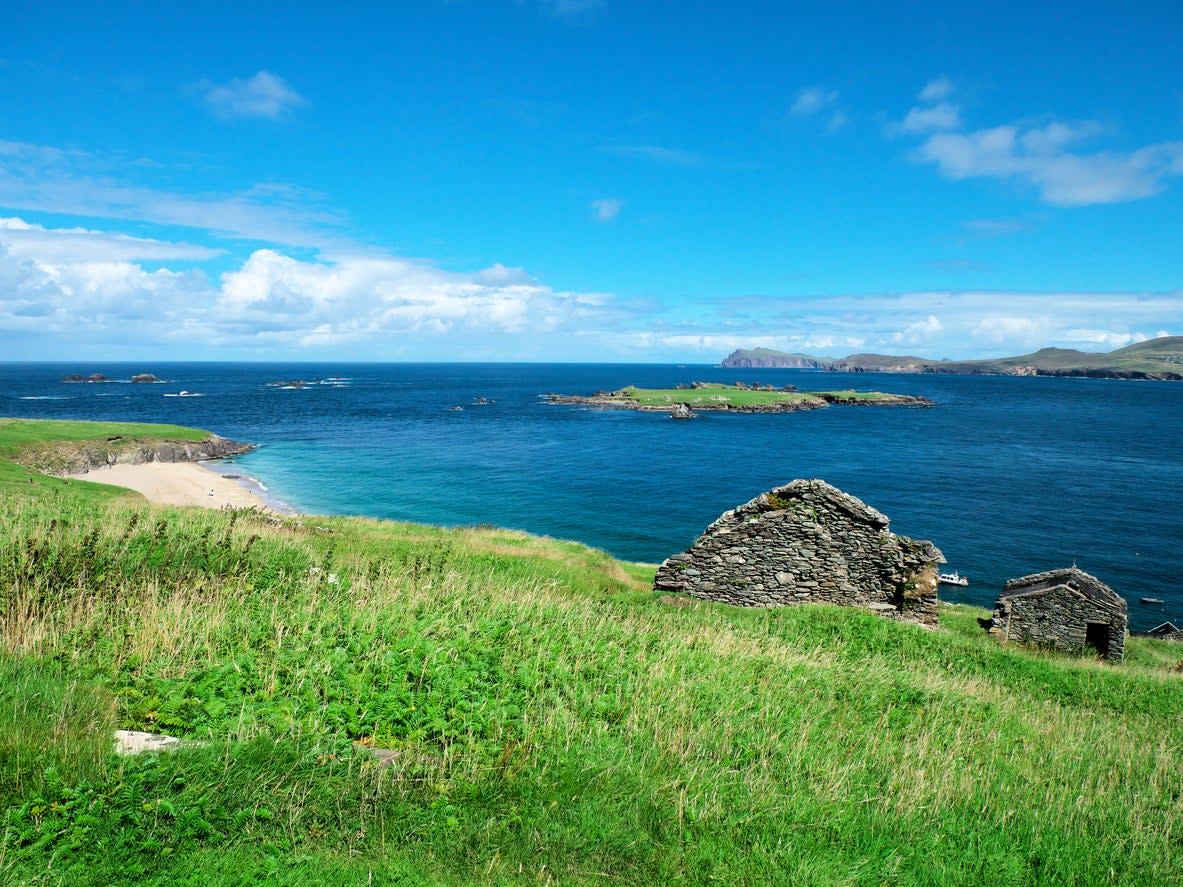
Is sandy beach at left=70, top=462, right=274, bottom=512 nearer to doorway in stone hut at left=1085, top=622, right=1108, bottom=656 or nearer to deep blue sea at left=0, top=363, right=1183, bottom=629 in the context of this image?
deep blue sea at left=0, top=363, right=1183, bottom=629

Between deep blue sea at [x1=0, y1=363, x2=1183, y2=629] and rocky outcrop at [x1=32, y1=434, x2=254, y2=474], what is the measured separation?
491 cm

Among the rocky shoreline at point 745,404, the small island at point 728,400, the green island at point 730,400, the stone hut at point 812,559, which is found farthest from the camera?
the green island at point 730,400

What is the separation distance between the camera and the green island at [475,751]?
213 inches

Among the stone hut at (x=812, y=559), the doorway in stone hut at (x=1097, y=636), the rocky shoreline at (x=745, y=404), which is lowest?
the doorway in stone hut at (x=1097, y=636)

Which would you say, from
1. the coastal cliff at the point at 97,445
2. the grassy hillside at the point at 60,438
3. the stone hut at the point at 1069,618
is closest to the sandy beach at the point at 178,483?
the coastal cliff at the point at 97,445

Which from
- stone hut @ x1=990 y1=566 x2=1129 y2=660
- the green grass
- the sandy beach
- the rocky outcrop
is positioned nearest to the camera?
stone hut @ x1=990 y1=566 x2=1129 y2=660

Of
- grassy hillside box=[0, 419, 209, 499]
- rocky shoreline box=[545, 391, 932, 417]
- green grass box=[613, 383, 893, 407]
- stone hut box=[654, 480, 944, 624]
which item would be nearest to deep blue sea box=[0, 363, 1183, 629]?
rocky shoreline box=[545, 391, 932, 417]

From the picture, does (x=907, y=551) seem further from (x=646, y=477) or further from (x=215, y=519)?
(x=646, y=477)

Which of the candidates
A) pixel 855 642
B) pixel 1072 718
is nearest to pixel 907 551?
pixel 855 642

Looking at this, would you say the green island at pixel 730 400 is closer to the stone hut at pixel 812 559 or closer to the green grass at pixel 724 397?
the green grass at pixel 724 397

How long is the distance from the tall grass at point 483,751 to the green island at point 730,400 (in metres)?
121

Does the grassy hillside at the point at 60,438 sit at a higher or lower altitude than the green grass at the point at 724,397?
lower

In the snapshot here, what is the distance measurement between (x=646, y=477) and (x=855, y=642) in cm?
4910

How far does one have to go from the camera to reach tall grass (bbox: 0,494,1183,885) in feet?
17.9
